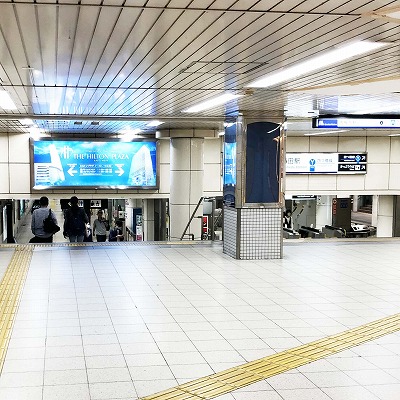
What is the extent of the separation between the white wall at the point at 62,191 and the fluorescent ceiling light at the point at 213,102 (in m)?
4.11

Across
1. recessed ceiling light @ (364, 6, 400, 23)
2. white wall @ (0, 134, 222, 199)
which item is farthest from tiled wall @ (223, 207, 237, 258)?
recessed ceiling light @ (364, 6, 400, 23)

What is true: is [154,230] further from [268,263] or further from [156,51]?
[156,51]

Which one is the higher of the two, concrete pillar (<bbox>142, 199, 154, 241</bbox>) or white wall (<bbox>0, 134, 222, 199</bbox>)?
white wall (<bbox>0, 134, 222, 199</bbox>)

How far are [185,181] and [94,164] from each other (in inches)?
86.0

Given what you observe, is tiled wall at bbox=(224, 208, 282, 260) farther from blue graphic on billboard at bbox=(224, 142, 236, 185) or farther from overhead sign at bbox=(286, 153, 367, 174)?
overhead sign at bbox=(286, 153, 367, 174)

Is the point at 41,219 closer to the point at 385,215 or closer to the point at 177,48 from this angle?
the point at 177,48

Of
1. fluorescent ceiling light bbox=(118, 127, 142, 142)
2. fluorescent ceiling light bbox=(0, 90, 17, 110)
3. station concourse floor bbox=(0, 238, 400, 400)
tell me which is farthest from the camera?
fluorescent ceiling light bbox=(118, 127, 142, 142)

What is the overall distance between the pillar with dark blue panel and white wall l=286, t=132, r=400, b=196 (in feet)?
14.6

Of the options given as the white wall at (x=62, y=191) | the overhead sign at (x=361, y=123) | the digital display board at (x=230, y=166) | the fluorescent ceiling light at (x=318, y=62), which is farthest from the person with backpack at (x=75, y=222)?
the fluorescent ceiling light at (x=318, y=62)

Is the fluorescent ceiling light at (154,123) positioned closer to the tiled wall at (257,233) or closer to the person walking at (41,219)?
the tiled wall at (257,233)

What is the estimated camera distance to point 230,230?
901 cm

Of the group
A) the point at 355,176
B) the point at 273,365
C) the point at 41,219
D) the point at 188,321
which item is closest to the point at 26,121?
the point at 41,219

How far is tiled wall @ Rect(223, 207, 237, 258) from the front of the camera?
8805 millimetres

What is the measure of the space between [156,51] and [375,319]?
348cm
